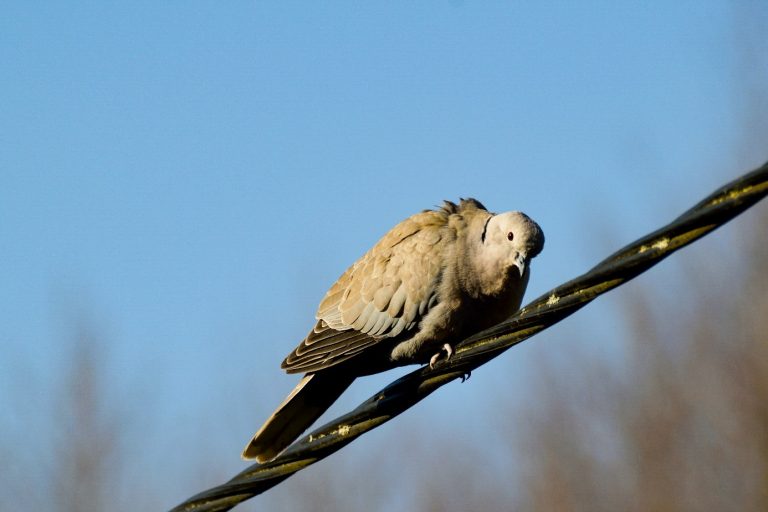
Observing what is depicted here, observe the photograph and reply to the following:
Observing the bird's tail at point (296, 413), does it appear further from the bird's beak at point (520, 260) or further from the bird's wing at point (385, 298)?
Answer: the bird's beak at point (520, 260)

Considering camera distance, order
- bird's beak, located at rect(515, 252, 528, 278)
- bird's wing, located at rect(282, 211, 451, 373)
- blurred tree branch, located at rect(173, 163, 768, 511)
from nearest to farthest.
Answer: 1. blurred tree branch, located at rect(173, 163, 768, 511)
2. bird's beak, located at rect(515, 252, 528, 278)
3. bird's wing, located at rect(282, 211, 451, 373)

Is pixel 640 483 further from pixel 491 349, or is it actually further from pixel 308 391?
pixel 491 349

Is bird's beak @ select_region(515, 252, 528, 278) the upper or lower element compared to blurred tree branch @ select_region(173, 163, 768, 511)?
upper

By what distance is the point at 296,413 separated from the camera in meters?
5.83

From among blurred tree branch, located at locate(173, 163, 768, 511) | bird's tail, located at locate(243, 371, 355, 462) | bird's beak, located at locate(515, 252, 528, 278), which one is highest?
bird's beak, located at locate(515, 252, 528, 278)

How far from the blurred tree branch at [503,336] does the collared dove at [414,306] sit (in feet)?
4.40

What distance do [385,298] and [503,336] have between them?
2.06m

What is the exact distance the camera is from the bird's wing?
5824mm

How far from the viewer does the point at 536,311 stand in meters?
3.77

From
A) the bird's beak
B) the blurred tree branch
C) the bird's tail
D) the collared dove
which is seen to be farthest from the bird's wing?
Result: the blurred tree branch

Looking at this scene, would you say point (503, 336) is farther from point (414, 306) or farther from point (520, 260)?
point (414, 306)

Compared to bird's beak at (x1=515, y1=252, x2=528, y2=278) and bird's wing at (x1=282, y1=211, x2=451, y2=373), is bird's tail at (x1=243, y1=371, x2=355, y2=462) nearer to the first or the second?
bird's wing at (x1=282, y1=211, x2=451, y2=373)

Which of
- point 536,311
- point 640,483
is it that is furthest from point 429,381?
point 640,483

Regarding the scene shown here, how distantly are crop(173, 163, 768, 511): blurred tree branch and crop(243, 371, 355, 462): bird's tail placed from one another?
1.48 meters
